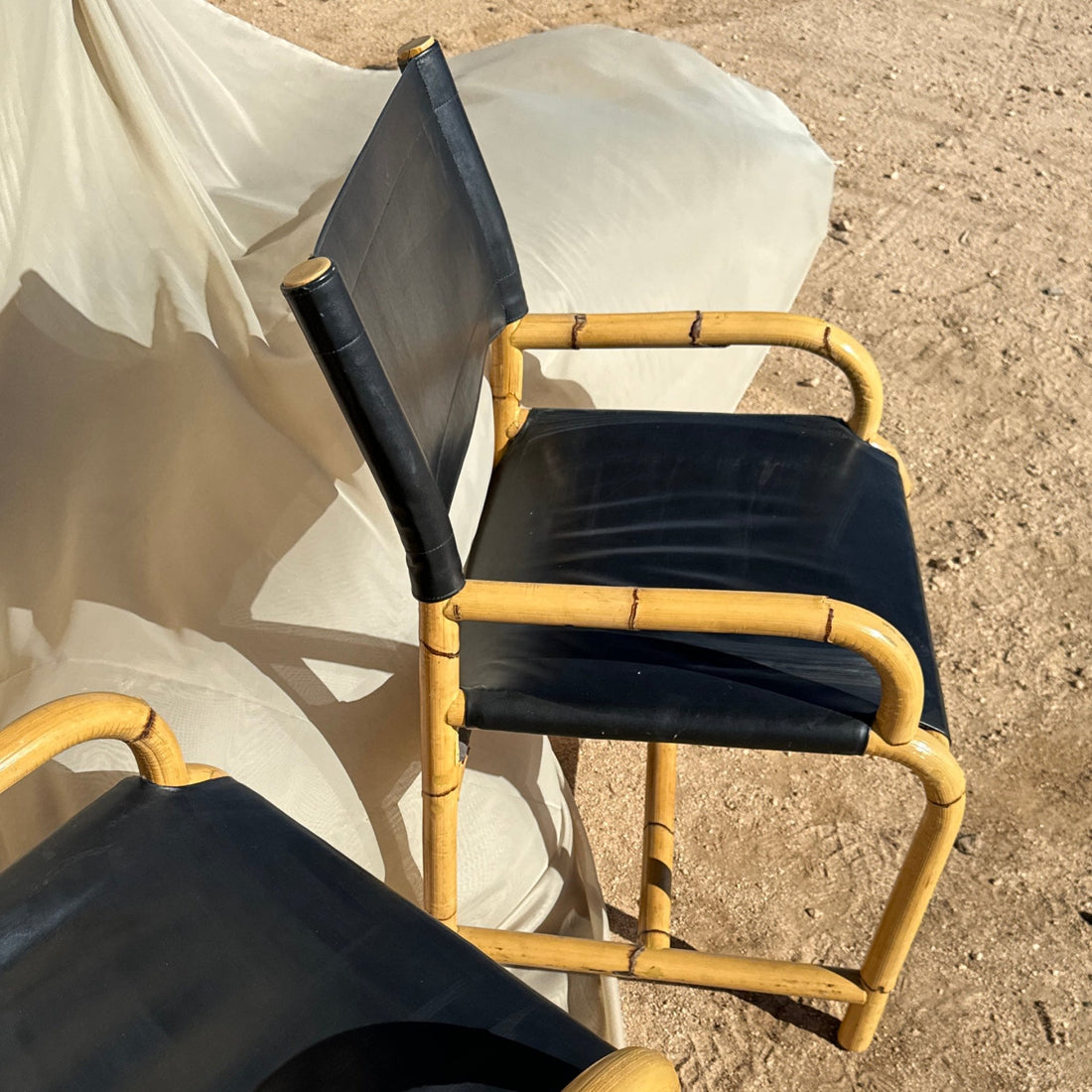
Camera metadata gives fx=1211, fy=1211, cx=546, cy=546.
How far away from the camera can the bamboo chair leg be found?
3.70 feet

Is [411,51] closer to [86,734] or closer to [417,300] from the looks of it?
[417,300]

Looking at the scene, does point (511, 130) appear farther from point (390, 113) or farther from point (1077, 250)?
point (1077, 250)

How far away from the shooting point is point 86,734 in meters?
0.95

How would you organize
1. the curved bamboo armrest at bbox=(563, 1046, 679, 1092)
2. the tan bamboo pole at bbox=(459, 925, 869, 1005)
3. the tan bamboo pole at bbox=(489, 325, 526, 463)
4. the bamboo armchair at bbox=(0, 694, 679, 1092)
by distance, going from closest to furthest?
the curved bamboo armrest at bbox=(563, 1046, 679, 1092), the bamboo armchair at bbox=(0, 694, 679, 1092), the tan bamboo pole at bbox=(459, 925, 869, 1005), the tan bamboo pole at bbox=(489, 325, 526, 463)

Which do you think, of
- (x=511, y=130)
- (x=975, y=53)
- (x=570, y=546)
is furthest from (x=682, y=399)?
(x=975, y=53)

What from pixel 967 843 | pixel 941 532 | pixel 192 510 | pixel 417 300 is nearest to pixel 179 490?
pixel 192 510

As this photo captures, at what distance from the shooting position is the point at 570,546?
1319 mm

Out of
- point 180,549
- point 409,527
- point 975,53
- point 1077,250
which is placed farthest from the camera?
point 975,53

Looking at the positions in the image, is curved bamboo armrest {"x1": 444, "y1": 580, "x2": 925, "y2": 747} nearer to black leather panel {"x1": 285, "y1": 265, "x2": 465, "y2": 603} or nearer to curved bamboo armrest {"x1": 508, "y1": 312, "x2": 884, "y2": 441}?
black leather panel {"x1": 285, "y1": 265, "x2": 465, "y2": 603}

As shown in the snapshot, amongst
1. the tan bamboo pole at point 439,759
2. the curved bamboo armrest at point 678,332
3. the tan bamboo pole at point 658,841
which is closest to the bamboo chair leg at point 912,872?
the tan bamboo pole at point 658,841

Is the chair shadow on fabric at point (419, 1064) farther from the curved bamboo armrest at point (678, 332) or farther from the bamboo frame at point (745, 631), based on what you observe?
the curved bamboo armrest at point (678, 332)

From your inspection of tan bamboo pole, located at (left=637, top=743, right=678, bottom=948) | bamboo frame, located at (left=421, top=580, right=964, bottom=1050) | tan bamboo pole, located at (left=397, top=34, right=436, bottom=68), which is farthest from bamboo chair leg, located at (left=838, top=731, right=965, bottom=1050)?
tan bamboo pole, located at (left=397, top=34, right=436, bottom=68)

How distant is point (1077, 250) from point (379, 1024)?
Result: 8.64ft

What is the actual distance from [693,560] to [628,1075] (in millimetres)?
625
